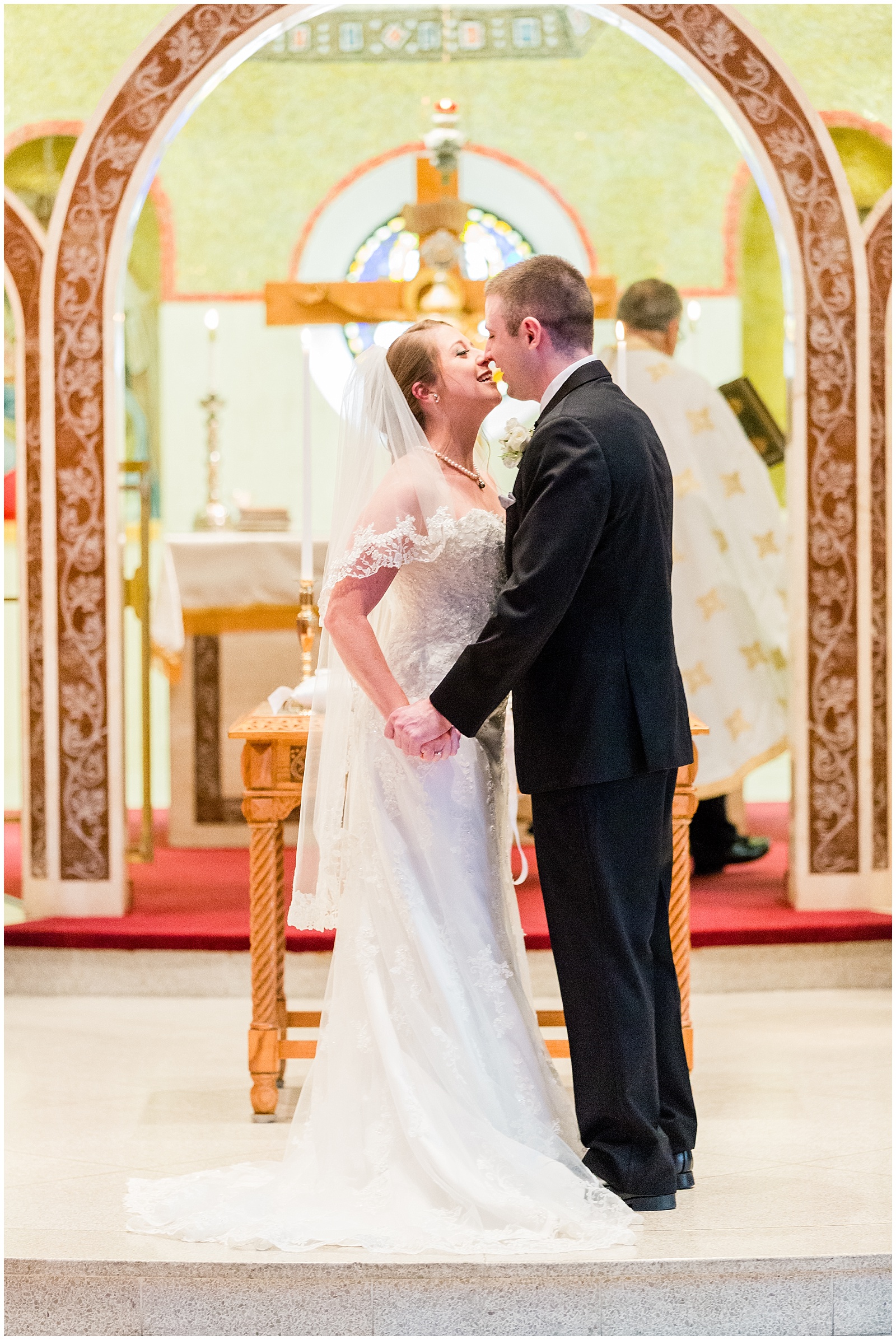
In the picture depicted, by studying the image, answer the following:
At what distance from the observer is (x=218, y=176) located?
936 cm

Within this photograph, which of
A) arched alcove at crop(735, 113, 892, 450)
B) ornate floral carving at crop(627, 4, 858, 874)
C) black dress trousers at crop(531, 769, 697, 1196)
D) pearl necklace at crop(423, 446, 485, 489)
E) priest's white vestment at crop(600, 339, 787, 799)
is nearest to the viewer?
black dress trousers at crop(531, 769, 697, 1196)

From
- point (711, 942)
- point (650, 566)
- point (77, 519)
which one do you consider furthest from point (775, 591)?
point (650, 566)

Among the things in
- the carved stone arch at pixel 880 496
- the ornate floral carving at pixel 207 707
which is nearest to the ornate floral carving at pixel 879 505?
the carved stone arch at pixel 880 496

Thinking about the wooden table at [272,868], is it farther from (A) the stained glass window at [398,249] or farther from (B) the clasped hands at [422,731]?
(A) the stained glass window at [398,249]

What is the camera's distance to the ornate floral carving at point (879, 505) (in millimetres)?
5184

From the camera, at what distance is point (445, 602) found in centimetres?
327

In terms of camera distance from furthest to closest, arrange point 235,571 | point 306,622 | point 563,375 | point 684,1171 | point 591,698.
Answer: point 235,571, point 306,622, point 684,1171, point 563,375, point 591,698

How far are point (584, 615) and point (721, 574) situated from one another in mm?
2988

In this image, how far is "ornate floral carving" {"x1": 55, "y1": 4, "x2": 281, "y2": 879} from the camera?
203 inches

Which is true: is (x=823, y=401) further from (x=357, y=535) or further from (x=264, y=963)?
(x=264, y=963)

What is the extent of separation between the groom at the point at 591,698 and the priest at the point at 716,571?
2.64 meters

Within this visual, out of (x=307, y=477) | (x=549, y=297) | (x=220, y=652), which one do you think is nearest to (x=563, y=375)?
(x=549, y=297)

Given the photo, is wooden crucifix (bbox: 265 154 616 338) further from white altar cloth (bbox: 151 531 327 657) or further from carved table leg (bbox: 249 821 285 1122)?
carved table leg (bbox: 249 821 285 1122)

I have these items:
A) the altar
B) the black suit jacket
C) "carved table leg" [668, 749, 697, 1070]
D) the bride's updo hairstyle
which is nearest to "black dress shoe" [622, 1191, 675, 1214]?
"carved table leg" [668, 749, 697, 1070]
